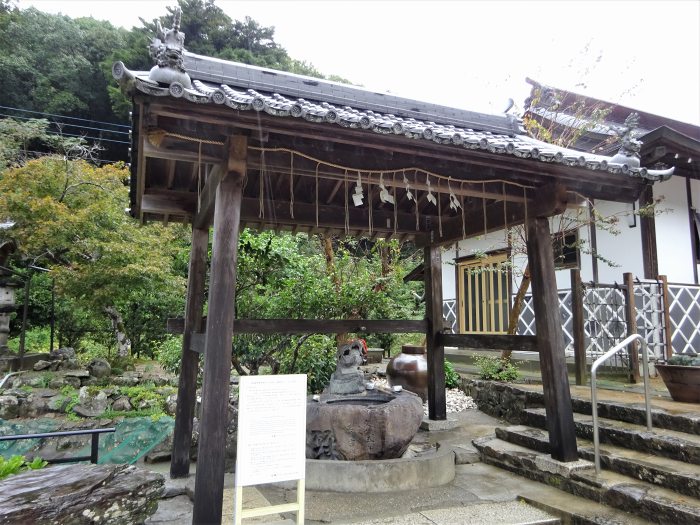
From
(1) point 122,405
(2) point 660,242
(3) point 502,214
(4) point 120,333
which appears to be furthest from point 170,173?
(2) point 660,242

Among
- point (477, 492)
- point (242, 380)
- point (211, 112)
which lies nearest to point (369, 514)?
point (477, 492)

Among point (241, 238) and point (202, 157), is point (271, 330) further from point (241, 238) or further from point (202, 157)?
point (241, 238)

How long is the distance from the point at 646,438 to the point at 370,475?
9.50 ft

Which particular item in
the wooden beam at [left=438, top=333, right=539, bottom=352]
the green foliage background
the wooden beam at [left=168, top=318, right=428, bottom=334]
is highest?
the green foliage background

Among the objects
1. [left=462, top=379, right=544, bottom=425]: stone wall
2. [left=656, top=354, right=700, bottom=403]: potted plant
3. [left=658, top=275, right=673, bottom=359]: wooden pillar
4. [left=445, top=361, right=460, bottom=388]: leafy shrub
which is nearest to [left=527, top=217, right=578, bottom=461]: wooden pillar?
[left=462, top=379, right=544, bottom=425]: stone wall

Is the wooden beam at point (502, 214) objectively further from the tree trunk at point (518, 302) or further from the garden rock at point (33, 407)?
the garden rock at point (33, 407)

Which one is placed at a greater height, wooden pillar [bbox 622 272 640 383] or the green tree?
the green tree

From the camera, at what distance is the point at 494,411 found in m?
8.27

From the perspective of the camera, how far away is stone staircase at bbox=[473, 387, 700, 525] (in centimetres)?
384

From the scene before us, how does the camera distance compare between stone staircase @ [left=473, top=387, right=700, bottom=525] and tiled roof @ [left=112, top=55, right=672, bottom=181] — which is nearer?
tiled roof @ [left=112, top=55, right=672, bottom=181]

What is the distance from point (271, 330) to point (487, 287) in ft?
30.3

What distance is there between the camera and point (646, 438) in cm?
478

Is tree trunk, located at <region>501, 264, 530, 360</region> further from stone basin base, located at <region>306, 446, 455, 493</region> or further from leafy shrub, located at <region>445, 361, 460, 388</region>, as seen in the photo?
stone basin base, located at <region>306, 446, 455, 493</region>

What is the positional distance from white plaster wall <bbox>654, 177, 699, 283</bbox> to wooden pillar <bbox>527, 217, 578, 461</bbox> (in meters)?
6.35
